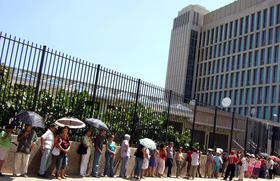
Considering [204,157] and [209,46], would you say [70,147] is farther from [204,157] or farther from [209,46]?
[209,46]

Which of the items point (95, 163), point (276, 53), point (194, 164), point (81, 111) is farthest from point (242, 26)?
point (95, 163)

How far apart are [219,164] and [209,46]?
58.3 metres

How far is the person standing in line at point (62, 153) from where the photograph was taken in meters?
8.72

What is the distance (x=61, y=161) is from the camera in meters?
8.80

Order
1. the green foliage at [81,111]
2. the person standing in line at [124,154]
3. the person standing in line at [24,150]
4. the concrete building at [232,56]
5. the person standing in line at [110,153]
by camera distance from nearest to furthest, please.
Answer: the person standing in line at [24,150], the green foliage at [81,111], the person standing in line at [110,153], the person standing in line at [124,154], the concrete building at [232,56]

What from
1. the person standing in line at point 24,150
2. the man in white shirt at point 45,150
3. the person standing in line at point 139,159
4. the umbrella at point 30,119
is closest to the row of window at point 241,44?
the person standing in line at point 139,159

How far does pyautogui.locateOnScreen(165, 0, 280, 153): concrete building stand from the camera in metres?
55.2

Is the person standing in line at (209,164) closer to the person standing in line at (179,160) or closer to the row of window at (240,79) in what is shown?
the person standing in line at (179,160)

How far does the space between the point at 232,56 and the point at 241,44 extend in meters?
3.09

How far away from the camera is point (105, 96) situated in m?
11.0

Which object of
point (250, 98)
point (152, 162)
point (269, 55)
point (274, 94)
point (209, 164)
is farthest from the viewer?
point (250, 98)

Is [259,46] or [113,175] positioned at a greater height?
[259,46]

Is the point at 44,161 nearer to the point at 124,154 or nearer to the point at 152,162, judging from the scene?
the point at 124,154

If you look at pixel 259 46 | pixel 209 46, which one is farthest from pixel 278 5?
pixel 209 46
